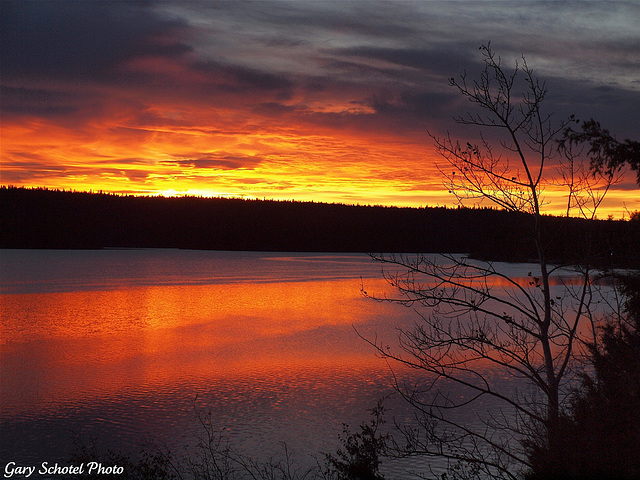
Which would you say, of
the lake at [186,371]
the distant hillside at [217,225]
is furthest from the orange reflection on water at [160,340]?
the distant hillside at [217,225]

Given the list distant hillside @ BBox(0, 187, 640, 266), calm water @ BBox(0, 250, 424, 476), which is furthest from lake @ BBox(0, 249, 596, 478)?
distant hillside @ BBox(0, 187, 640, 266)

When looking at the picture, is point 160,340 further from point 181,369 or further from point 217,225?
point 217,225

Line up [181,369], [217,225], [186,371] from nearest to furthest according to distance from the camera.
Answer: [186,371]
[181,369]
[217,225]

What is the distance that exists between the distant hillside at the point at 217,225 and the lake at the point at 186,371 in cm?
8414

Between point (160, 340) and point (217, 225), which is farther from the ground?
point (217, 225)

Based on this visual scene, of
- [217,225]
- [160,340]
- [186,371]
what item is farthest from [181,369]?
[217,225]

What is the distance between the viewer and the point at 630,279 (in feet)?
34.1

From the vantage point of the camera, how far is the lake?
1124 cm

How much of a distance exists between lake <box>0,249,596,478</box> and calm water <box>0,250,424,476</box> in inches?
1.6

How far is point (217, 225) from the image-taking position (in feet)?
432

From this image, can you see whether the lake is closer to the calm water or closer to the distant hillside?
the calm water

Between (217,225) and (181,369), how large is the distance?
382ft

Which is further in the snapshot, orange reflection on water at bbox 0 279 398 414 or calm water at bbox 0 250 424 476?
orange reflection on water at bbox 0 279 398 414

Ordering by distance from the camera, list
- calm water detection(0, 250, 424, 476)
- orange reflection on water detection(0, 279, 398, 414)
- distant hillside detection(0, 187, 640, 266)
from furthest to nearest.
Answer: distant hillside detection(0, 187, 640, 266) → orange reflection on water detection(0, 279, 398, 414) → calm water detection(0, 250, 424, 476)
